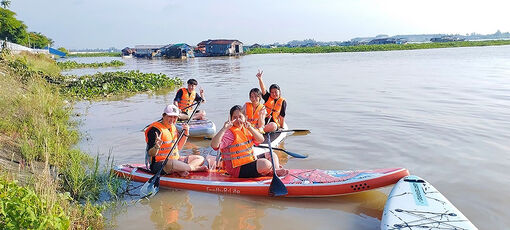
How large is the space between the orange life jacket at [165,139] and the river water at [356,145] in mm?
513

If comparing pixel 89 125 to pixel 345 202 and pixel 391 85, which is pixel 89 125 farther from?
pixel 391 85

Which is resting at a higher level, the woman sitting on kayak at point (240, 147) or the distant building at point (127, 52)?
the distant building at point (127, 52)

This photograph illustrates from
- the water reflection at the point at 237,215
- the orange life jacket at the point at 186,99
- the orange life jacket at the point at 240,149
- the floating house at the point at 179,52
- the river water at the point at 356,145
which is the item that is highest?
the floating house at the point at 179,52

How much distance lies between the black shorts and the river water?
311mm

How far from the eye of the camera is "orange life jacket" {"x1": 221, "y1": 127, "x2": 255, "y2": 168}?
5.00m

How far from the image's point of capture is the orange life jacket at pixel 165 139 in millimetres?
5070

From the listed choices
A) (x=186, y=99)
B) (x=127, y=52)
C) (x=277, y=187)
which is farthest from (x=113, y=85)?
(x=127, y=52)

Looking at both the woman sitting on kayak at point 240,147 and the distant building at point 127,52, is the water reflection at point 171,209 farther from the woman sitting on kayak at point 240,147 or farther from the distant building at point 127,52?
the distant building at point 127,52

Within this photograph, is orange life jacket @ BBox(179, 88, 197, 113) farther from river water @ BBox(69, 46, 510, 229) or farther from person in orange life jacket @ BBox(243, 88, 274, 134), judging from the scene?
person in orange life jacket @ BBox(243, 88, 274, 134)

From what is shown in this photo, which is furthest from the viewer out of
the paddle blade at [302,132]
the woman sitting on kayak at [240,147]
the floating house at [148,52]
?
the floating house at [148,52]

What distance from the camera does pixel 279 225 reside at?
14.3 ft

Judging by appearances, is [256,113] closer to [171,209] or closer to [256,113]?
[256,113]

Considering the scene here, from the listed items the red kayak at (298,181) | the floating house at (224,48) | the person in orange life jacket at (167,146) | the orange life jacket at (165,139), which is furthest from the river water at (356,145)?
the floating house at (224,48)

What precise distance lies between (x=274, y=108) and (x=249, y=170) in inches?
109
